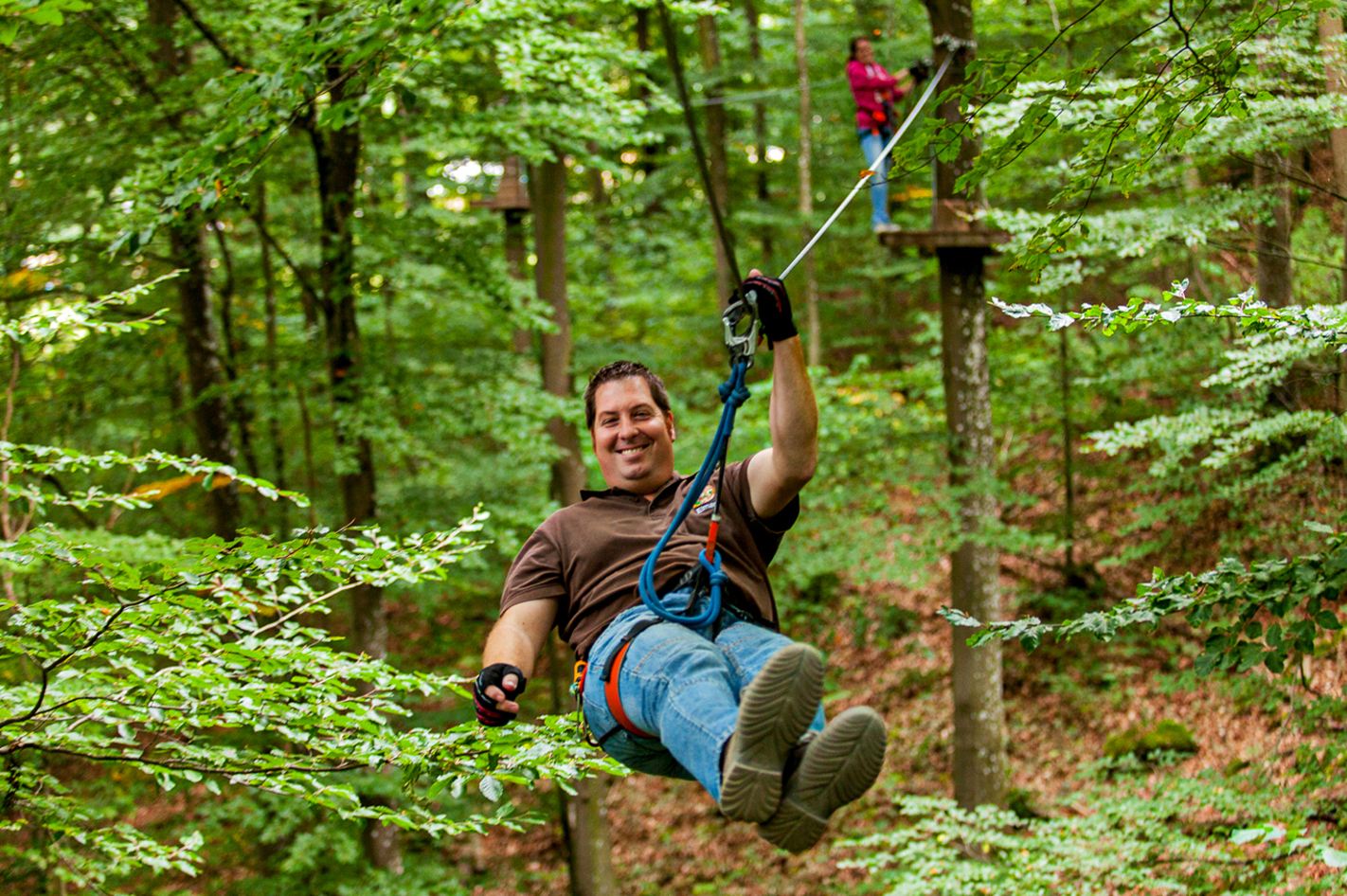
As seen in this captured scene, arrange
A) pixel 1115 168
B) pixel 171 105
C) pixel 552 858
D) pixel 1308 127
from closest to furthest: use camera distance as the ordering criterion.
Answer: pixel 1115 168 < pixel 1308 127 < pixel 171 105 < pixel 552 858

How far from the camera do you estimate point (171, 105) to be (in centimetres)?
571

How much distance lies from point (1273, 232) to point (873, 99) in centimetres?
306

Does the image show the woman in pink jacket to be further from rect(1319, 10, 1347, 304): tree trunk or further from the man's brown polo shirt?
the man's brown polo shirt

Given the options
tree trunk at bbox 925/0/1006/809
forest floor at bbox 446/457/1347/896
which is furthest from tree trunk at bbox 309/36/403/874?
tree trunk at bbox 925/0/1006/809

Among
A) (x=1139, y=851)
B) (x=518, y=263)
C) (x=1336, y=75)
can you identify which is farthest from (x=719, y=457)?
(x=518, y=263)

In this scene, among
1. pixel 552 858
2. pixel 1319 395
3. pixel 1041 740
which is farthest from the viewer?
pixel 552 858

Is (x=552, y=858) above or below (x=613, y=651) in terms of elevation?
below

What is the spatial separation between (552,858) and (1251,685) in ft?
22.4

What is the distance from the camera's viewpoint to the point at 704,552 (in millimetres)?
2475

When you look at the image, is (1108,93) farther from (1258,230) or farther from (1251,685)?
(1251,685)

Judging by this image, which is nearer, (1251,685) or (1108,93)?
(1108,93)

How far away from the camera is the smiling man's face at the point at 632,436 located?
2812 mm

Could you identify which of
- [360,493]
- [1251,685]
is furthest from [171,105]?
[1251,685]

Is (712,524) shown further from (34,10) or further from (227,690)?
(34,10)
